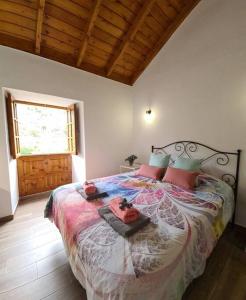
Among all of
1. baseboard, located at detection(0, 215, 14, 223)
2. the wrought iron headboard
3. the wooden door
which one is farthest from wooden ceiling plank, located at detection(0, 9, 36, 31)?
the wrought iron headboard

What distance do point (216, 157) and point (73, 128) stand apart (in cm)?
280

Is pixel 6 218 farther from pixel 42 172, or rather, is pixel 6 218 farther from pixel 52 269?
pixel 52 269

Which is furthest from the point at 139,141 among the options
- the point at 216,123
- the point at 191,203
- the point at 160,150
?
the point at 191,203

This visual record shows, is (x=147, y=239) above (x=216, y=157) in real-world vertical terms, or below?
below

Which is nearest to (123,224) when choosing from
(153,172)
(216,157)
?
(153,172)

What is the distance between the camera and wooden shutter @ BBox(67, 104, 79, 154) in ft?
10.9

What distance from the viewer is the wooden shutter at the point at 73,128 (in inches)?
130

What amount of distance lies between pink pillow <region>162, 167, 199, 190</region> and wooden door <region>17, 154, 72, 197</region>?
8.66ft

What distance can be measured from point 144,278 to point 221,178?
2136 mm

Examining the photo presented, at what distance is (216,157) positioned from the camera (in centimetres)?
246

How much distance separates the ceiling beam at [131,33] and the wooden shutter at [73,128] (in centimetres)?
114

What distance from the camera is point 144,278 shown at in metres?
0.85

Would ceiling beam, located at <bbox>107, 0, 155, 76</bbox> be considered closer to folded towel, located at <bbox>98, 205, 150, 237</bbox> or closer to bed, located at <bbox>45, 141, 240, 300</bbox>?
bed, located at <bbox>45, 141, 240, 300</bbox>

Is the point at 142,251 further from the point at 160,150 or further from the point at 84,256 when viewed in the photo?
the point at 160,150
